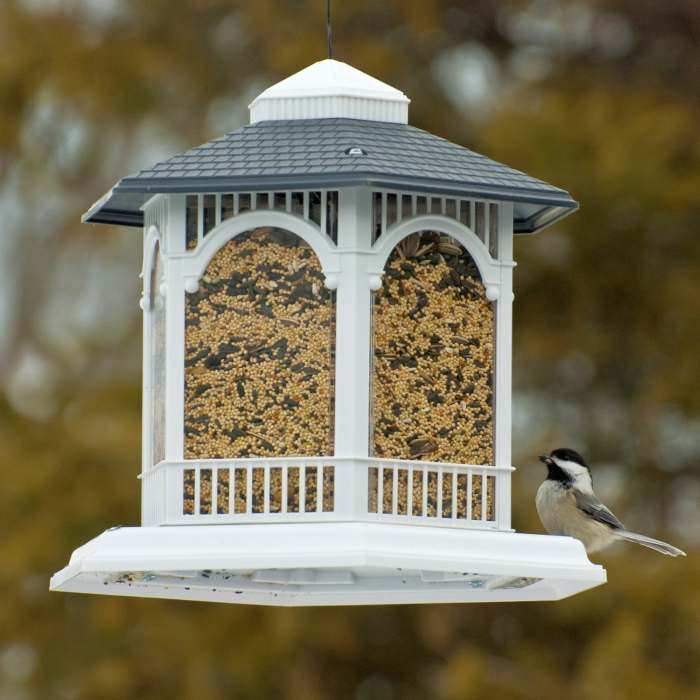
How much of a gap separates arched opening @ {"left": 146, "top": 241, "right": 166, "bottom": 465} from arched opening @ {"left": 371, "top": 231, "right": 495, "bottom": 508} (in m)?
0.81

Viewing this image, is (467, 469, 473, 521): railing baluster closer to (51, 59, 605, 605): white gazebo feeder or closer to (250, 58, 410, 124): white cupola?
(51, 59, 605, 605): white gazebo feeder

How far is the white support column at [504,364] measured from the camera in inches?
291

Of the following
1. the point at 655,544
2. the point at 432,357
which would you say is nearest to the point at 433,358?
the point at 432,357

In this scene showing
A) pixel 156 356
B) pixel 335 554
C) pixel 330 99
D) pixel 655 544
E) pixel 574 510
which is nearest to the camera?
pixel 335 554

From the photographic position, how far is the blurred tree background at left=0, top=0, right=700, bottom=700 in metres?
15.5

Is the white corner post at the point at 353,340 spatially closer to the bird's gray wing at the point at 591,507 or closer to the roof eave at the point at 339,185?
the roof eave at the point at 339,185

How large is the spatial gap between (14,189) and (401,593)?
35.2 ft

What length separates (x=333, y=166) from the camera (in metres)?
6.98

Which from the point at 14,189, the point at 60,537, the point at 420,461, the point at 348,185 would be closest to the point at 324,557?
the point at 420,461

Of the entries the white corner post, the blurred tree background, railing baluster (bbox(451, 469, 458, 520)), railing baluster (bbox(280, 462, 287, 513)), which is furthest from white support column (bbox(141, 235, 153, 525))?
the blurred tree background

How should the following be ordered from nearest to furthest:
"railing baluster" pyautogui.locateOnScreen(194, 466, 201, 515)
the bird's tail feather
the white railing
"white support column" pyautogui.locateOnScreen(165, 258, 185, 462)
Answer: the white railing < "railing baluster" pyautogui.locateOnScreen(194, 466, 201, 515) < "white support column" pyautogui.locateOnScreen(165, 258, 185, 462) < the bird's tail feather

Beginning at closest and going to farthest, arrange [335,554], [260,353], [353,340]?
1. [335,554]
2. [353,340]
3. [260,353]

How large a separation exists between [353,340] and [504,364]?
670mm

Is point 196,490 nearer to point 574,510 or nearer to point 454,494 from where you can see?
point 454,494
